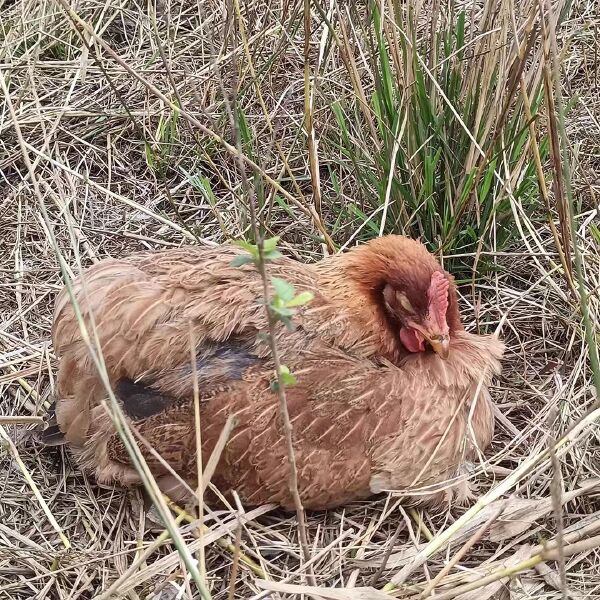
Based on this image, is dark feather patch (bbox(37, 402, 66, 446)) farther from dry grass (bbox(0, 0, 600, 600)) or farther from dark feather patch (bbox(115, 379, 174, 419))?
dark feather patch (bbox(115, 379, 174, 419))

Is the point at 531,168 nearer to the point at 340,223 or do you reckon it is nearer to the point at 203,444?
the point at 340,223

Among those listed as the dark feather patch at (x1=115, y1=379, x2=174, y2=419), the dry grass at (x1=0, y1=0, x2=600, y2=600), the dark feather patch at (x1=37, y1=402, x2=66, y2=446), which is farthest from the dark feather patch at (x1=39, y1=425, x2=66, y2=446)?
the dark feather patch at (x1=115, y1=379, x2=174, y2=419)

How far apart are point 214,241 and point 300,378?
3.75ft

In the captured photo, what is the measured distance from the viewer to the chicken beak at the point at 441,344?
220cm

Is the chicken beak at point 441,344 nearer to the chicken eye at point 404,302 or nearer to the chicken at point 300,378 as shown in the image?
the chicken at point 300,378

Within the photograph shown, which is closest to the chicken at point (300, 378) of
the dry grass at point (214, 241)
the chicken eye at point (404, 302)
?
the chicken eye at point (404, 302)

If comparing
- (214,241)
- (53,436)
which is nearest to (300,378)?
(53,436)

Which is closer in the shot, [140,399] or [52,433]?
[140,399]

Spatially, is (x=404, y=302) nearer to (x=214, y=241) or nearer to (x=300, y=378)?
(x=300, y=378)

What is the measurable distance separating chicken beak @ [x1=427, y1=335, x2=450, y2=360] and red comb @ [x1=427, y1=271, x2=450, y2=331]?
0.10ft

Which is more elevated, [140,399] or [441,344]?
[140,399]

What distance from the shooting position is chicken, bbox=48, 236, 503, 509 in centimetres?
214

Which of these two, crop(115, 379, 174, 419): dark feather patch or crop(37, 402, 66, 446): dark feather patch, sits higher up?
crop(115, 379, 174, 419): dark feather patch

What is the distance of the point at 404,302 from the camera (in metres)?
2.24
